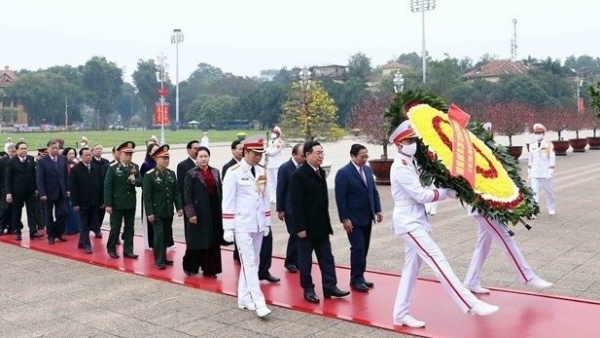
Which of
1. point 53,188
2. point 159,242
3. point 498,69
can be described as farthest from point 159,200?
point 498,69

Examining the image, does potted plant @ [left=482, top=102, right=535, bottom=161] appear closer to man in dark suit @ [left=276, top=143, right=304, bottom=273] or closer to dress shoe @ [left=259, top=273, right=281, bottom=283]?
man in dark suit @ [left=276, top=143, right=304, bottom=273]

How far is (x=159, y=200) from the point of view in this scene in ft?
25.4

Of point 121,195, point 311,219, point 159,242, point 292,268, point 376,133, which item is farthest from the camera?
point 376,133

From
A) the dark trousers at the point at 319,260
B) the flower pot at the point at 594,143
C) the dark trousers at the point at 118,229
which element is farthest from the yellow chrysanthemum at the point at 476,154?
the flower pot at the point at 594,143

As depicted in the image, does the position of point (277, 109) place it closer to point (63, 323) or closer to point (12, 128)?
point (12, 128)

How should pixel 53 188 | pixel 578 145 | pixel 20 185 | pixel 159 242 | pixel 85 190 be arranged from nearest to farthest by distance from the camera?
pixel 159 242
pixel 85 190
pixel 53 188
pixel 20 185
pixel 578 145

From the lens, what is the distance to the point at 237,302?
618cm

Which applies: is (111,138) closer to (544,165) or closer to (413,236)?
(544,165)

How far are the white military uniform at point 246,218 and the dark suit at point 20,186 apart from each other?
5.30m

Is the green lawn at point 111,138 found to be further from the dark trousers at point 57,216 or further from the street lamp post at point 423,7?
the dark trousers at point 57,216

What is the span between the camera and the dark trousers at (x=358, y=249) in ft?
20.3

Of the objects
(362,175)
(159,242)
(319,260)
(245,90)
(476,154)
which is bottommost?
(159,242)

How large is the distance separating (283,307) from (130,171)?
11.5ft

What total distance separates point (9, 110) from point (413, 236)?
86160 mm
